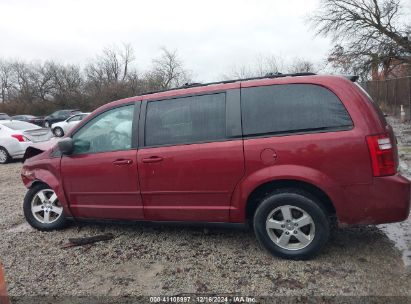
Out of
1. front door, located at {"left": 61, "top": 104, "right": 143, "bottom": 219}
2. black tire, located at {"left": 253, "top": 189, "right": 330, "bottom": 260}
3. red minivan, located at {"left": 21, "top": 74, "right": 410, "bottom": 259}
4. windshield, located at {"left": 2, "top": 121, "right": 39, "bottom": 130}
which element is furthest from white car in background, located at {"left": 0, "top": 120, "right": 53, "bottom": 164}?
black tire, located at {"left": 253, "top": 189, "right": 330, "bottom": 260}

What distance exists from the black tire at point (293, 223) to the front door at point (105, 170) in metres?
1.40

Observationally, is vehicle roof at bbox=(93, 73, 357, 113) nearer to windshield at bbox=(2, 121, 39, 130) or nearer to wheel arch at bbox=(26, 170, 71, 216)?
wheel arch at bbox=(26, 170, 71, 216)

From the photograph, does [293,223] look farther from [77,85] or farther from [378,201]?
[77,85]

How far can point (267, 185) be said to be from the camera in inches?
142

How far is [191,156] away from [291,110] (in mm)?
1080

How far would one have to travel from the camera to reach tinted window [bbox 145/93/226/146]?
3787 millimetres

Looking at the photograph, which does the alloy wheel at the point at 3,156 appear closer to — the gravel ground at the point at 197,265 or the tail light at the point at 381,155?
the gravel ground at the point at 197,265

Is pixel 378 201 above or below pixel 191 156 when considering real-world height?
below

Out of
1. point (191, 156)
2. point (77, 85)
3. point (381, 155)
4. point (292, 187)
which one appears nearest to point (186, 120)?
point (191, 156)

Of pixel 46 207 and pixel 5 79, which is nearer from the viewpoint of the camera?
pixel 46 207

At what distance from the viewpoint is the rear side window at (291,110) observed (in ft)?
11.1

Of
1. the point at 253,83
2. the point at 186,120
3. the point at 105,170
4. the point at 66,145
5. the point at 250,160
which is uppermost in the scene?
the point at 253,83

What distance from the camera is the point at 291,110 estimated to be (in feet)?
11.6

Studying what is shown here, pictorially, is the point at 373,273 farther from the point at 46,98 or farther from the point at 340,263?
the point at 46,98
